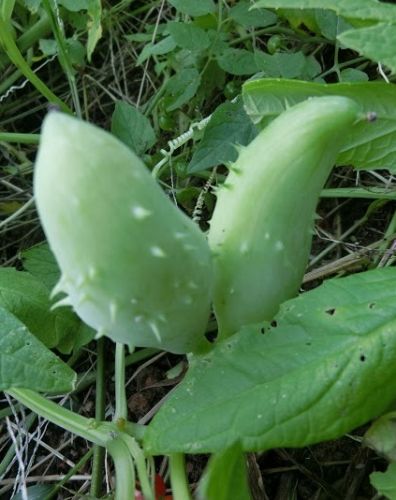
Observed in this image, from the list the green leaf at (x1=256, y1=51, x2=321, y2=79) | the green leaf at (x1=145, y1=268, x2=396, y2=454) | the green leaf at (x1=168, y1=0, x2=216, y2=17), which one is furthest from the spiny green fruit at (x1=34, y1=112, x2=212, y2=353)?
the green leaf at (x1=168, y1=0, x2=216, y2=17)

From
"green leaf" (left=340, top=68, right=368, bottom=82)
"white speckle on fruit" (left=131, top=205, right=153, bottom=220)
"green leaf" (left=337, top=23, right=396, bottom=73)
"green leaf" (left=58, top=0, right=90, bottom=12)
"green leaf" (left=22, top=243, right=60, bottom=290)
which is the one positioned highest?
"white speckle on fruit" (left=131, top=205, right=153, bottom=220)

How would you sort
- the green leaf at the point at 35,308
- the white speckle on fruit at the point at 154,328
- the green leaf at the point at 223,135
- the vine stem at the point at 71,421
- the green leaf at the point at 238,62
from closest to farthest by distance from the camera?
the white speckle on fruit at the point at 154,328
the vine stem at the point at 71,421
the green leaf at the point at 35,308
the green leaf at the point at 223,135
the green leaf at the point at 238,62

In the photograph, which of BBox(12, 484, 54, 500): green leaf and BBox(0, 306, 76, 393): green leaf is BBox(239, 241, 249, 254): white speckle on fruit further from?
BBox(12, 484, 54, 500): green leaf

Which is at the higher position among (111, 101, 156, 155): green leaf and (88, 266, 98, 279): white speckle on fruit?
(88, 266, 98, 279): white speckle on fruit

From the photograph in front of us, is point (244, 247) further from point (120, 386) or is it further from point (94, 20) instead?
point (94, 20)

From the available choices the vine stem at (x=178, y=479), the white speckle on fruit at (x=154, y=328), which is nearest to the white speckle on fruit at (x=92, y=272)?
the white speckle on fruit at (x=154, y=328)

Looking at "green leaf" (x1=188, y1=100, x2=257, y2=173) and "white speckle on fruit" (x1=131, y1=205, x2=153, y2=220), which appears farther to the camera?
"green leaf" (x1=188, y1=100, x2=257, y2=173)

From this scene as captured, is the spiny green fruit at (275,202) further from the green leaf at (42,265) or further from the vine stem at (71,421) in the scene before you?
the green leaf at (42,265)
